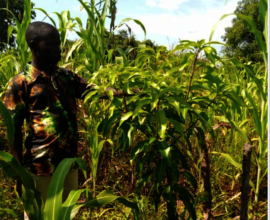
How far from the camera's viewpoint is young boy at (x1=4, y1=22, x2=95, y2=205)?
1.11 meters

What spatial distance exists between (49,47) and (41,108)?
0.26 m

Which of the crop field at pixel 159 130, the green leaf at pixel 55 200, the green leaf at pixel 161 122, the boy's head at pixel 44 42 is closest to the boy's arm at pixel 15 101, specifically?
the boy's head at pixel 44 42

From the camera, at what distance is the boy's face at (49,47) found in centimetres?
110

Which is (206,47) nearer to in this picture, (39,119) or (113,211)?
(39,119)

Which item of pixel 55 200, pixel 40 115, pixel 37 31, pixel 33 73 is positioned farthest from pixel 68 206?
pixel 37 31

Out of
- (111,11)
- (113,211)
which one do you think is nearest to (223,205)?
(113,211)

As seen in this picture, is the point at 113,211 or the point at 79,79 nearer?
the point at 79,79

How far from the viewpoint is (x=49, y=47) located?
1100 millimetres

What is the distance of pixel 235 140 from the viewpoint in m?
1.58

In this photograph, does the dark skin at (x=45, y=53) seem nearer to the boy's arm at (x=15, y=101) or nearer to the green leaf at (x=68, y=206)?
the boy's arm at (x=15, y=101)

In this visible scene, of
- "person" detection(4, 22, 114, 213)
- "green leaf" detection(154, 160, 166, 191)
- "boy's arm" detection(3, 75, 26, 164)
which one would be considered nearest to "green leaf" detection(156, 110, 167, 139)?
"green leaf" detection(154, 160, 166, 191)

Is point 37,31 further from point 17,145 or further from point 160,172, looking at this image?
point 160,172

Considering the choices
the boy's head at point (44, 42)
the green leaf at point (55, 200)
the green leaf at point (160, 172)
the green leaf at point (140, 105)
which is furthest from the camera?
the boy's head at point (44, 42)

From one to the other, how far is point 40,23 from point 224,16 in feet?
2.46
